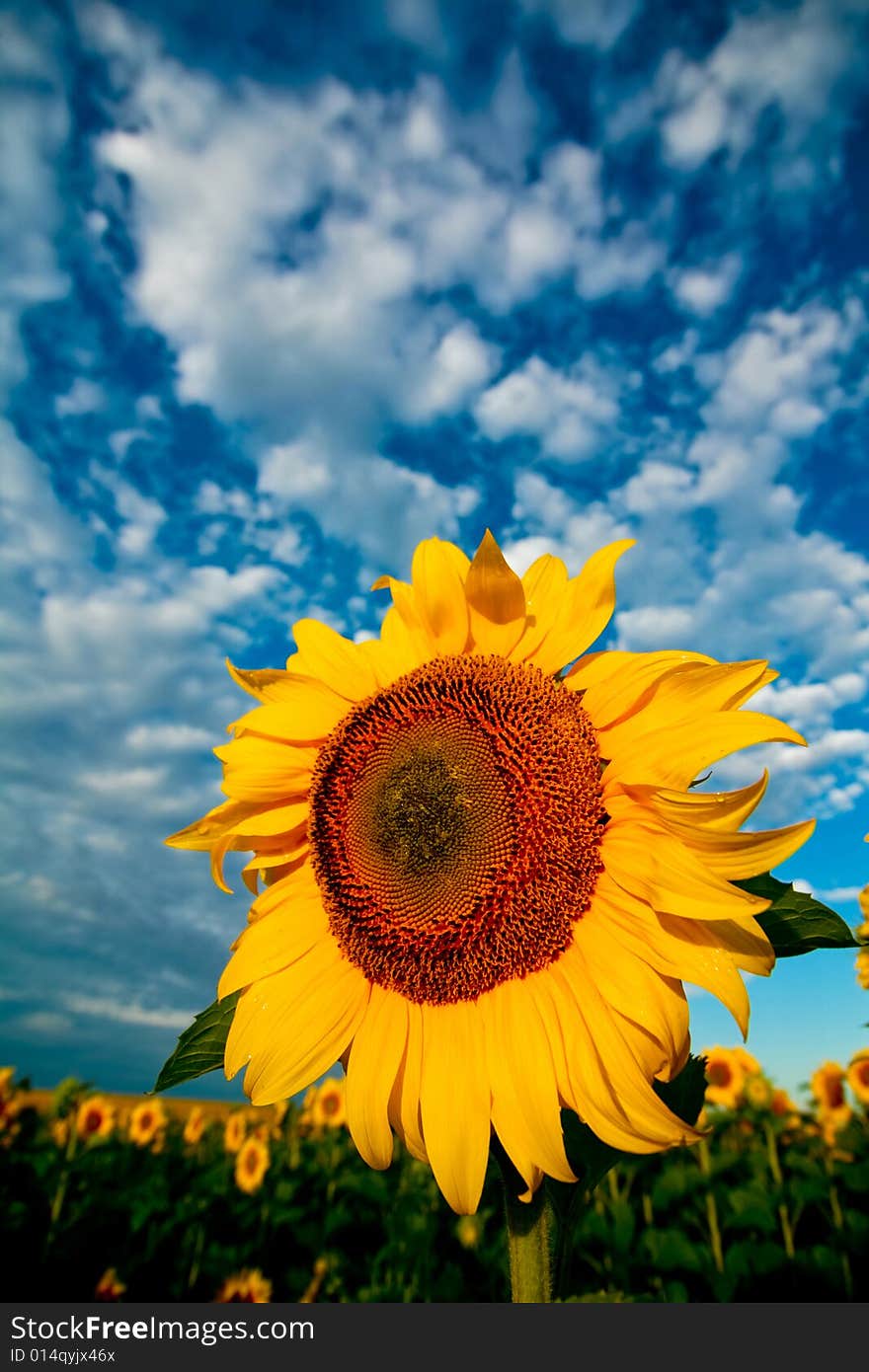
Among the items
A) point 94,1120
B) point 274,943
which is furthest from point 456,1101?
point 94,1120

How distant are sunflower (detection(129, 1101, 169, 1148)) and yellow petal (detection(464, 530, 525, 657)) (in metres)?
9.02

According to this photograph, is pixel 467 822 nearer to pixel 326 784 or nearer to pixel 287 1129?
pixel 326 784

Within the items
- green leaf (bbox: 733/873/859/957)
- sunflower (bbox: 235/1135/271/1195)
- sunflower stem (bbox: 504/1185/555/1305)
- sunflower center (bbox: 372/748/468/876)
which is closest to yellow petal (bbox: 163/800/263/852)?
sunflower center (bbox: 372/748/468/876)

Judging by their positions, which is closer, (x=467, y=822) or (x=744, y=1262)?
(x=467, y=822)

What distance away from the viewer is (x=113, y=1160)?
834cm

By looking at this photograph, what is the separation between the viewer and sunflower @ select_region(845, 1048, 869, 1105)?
6.39 m

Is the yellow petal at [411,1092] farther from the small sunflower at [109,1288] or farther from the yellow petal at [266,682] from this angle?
the small sunflower at [109,1288]

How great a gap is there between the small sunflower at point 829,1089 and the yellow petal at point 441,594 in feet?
21.9

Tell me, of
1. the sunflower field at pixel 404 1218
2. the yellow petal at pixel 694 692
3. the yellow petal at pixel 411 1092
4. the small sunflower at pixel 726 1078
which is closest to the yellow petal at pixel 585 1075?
the yellow petal at pixel 411 1092

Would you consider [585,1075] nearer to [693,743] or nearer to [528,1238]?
[528,1238]

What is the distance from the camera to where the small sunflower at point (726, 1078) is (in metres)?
7.11

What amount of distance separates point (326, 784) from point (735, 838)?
938 mm

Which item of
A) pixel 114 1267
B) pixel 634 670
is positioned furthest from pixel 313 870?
pixel 114 1267

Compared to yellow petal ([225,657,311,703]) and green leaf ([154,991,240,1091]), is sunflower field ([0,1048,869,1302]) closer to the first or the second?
green leaf ([154,991,240,1091])
